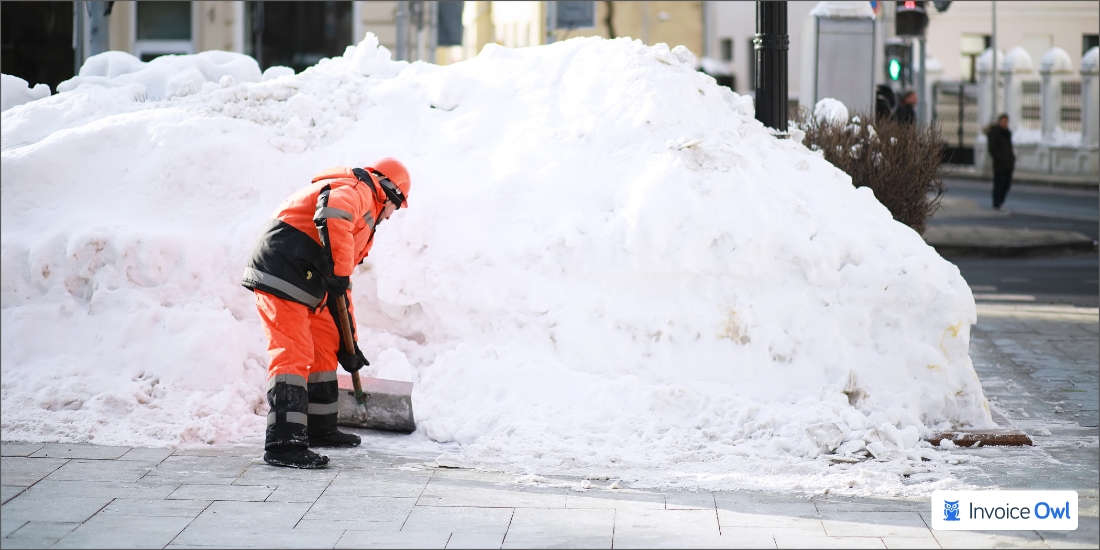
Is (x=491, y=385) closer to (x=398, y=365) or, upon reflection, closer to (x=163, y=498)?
(x=398, y=365)

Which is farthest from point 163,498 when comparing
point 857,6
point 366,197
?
point 857,6

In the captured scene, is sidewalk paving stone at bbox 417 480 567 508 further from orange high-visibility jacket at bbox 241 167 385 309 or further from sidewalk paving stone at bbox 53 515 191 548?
orange high-visibility jacket at bbox 241 167 385 309

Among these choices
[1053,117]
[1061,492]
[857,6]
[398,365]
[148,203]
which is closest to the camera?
[1061,492]

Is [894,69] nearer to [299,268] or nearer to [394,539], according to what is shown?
[299,268]

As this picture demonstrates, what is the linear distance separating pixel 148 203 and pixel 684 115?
322cm

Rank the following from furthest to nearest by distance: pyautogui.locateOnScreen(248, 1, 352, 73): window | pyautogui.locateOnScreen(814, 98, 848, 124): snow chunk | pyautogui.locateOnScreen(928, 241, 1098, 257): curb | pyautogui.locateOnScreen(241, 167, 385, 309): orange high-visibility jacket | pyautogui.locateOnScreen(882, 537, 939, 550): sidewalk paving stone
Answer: pyautogui.locateOnScreen(248, 1, 352, 73): window
pyautogui.locateOnScreen(928, 241, 1098, 257): curb
pyautogui.locateOnScreen(814, 98, 848, 124): snow chunk
pyautogui.locateOnScreen(241, 167, 385, 309): orange high-visibility jacket
pyautogui.locateOnScreen(882, 537, 939, 550): sidewalk paving stone

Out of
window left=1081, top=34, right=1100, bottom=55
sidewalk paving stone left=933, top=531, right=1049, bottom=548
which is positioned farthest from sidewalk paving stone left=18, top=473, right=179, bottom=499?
window left=1081, top=34, right=1100, bottom=55

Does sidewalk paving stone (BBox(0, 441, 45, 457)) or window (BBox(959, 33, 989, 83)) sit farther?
window (BBox(959, 33, 989, 83))

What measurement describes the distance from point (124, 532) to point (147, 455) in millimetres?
1212

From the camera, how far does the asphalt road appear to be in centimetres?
1252

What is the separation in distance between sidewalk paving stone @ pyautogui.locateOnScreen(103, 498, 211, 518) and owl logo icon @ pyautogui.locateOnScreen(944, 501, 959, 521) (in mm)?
2943

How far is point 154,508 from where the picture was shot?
5125 millimetres

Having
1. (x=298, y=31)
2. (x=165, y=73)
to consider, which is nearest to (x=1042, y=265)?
(x=165, y=73)

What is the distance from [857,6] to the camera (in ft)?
41.3
